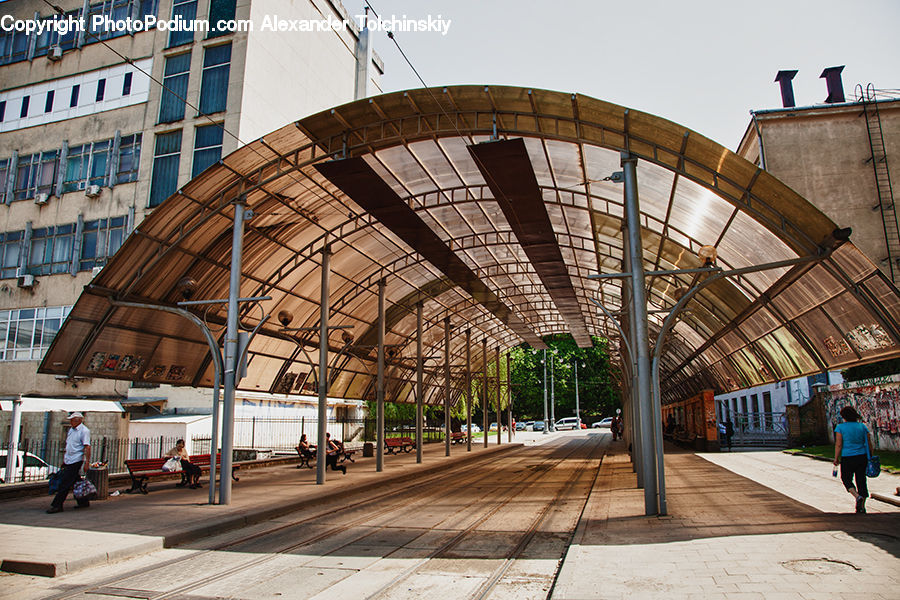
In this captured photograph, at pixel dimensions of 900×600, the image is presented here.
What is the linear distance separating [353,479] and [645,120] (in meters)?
13.4

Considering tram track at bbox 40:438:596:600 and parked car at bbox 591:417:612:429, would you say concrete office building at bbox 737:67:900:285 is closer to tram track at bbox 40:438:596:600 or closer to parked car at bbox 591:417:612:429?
tram track at bbox 40:438:596:600

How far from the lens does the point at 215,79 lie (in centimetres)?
3384

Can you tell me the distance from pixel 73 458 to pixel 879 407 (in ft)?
93.4

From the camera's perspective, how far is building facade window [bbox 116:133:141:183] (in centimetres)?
3441

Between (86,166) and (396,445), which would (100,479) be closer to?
(396,445)

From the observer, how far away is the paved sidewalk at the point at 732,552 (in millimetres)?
6363

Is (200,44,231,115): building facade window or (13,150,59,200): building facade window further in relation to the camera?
(13,150,59,200): building facade window

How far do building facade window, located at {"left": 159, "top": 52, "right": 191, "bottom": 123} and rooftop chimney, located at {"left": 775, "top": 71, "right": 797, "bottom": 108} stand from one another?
34.8 m

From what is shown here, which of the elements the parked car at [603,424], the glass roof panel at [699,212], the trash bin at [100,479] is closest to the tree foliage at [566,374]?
the parked car at [603,424]

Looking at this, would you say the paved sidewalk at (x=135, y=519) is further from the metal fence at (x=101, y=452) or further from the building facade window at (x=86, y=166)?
the building facade window at (x=86, y=166)

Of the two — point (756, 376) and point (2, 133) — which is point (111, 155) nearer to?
point (2, 133)

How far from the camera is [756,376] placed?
2598 cm

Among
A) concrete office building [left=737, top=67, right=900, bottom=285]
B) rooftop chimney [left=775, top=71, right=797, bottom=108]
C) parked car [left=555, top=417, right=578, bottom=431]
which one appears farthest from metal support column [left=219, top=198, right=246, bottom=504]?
parked car [left=555, top=417, right=578, bottom=431]

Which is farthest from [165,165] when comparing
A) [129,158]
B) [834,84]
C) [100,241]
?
[834,84]
